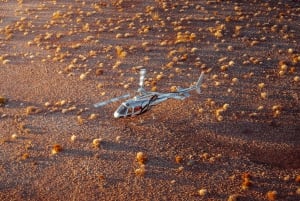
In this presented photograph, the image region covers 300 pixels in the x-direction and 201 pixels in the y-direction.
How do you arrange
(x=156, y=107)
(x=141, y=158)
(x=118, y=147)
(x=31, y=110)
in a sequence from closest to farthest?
(x=141, y=158)
(x=118, y=147)
(x=156, y=107)
(x=31, y=110)

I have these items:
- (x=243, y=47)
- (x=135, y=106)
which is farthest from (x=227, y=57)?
(x=135, y=106)

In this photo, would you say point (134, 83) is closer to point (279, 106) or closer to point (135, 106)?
point (135, 106)

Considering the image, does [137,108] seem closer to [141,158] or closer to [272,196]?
[141,158]

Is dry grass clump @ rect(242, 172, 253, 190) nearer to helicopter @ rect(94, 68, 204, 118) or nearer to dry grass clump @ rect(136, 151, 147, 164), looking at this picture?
A: dry grass clump @ rect(136, 151, 147, 164)

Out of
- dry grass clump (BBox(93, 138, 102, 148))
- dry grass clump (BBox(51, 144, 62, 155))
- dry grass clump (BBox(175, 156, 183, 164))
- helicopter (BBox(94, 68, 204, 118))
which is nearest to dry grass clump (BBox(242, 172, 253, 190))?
dry grass clump (BBox(175, 156, 183, 164))

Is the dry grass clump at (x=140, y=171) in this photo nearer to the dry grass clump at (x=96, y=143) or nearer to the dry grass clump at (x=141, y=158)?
the dry grass clump at (x=141, y=158)

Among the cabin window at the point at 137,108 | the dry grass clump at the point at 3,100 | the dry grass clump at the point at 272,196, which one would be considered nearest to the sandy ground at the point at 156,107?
the dry grass clump at the point at 272,196

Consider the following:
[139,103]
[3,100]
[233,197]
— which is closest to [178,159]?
[233,197]

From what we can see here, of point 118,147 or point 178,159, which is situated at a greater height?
point 118,147
